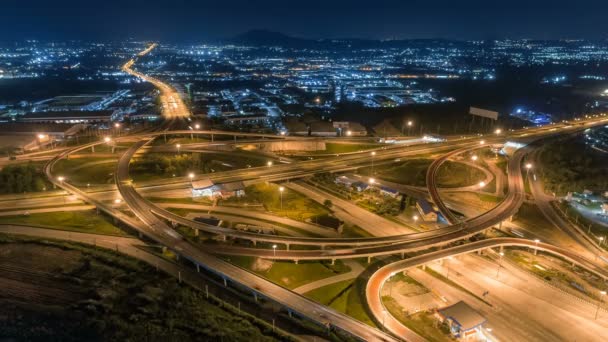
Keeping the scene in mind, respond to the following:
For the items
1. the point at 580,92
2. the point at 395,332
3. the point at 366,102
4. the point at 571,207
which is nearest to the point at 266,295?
the point at 395,332

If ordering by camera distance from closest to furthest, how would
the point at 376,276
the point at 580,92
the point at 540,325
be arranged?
the point at 540,325, the point at 376,276, the point at 580,92

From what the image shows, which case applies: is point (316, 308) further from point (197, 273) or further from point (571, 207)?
point (571, 207)

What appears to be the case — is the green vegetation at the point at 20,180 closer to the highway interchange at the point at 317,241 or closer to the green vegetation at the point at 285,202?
the highway interchange at the point at 317,241

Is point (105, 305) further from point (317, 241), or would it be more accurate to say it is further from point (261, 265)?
point (317, 241)

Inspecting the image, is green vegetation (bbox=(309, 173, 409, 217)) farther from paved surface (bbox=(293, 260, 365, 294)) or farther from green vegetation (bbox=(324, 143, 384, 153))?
green vegetation (bbox=(324, 143, 384, 153))

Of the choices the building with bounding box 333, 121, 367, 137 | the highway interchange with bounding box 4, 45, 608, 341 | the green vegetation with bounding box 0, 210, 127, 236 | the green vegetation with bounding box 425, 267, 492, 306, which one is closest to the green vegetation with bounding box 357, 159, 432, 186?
the highway interchange with bounding box 4, 45, 608, 341

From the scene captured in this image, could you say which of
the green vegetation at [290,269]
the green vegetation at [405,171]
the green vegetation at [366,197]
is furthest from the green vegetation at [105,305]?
the green vegetation at [405,171]
